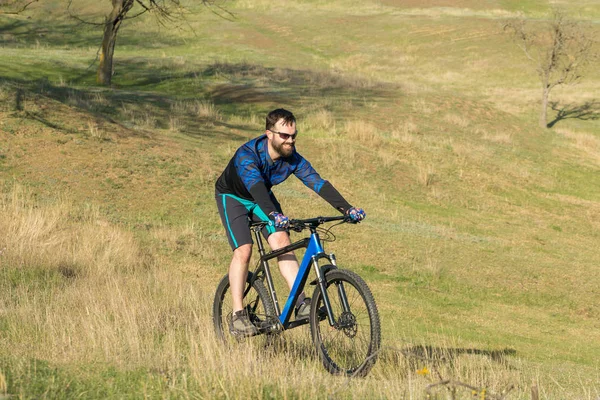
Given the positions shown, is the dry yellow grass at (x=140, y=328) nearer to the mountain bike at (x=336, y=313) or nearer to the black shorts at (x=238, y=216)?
the mountain bike at (x=336, y=313)

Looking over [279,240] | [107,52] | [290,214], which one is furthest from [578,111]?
[279,240]

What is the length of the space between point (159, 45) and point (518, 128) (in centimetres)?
2729

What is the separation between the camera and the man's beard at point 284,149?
253 inches

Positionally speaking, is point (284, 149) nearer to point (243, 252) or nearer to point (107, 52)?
point (243, 252)

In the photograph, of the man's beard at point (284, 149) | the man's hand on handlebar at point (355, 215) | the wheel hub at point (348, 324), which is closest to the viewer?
the wheel hub at point (348, 324)

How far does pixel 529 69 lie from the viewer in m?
50.1

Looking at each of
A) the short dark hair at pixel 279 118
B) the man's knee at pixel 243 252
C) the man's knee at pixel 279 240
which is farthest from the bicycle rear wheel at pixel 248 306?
the short dark hair at pixel 279 118

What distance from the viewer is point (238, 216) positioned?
6.72m

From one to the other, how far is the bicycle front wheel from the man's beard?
108 centimetres

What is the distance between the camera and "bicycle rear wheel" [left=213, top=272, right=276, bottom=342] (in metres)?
6.84

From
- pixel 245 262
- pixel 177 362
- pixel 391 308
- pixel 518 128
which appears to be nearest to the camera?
pixel 177 362

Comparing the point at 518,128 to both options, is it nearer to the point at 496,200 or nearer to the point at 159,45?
the point at 496,200

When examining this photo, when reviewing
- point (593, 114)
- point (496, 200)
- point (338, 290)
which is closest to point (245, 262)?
point (338, 290)

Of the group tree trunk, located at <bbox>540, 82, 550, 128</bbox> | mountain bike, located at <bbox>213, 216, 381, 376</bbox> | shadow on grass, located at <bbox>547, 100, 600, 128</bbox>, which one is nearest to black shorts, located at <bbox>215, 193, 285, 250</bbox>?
mountain bike, located at <bbox>213, 216, 381, 376</bbox>
